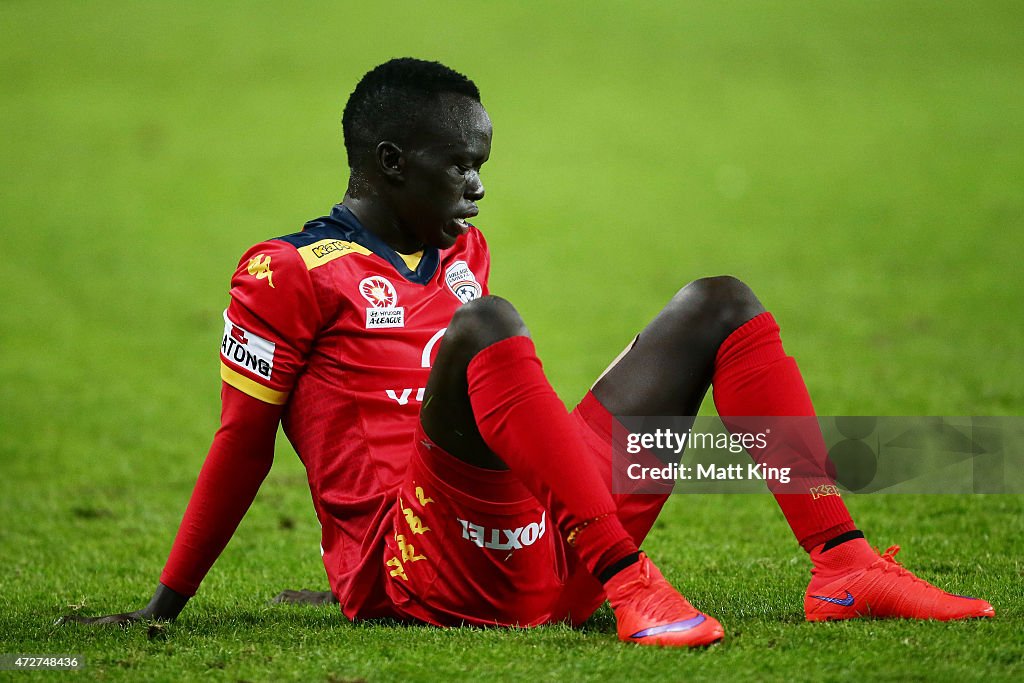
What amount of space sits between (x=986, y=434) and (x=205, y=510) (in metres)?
4.97

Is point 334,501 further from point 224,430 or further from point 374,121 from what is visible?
point 374,121

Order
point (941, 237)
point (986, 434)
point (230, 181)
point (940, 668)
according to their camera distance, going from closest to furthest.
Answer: point (940, 668), point (986, 434), point (941, 237), point (230, 181)

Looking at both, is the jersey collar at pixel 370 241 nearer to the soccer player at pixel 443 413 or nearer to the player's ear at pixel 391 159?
the soccer player at pixel 443 413

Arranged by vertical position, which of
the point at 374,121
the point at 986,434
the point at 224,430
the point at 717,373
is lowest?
the point at 986,434

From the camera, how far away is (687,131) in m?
21.1

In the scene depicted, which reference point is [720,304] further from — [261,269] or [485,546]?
[261,269]

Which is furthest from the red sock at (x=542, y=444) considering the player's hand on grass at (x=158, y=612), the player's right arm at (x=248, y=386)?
the player's hand on grass at (x=158, y=612)

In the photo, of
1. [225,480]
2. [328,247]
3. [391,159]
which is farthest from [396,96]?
[225,480]

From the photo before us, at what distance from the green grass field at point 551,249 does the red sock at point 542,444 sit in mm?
307

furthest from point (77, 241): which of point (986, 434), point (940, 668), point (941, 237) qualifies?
point (940, 668)

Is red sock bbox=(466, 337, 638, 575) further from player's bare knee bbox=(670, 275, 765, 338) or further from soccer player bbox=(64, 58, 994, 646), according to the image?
player's bare knee bbox=(670, 275, 765, 338)

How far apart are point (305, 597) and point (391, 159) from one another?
1.75 metres

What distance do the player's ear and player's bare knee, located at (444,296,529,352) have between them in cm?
83
